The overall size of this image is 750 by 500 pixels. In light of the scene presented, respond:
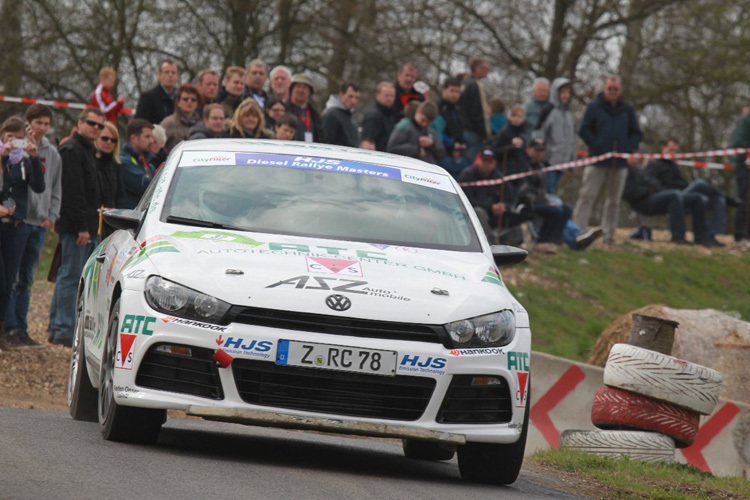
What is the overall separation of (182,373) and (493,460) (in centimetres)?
179

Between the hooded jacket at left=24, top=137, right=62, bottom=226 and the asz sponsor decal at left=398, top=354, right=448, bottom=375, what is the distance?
6.46m

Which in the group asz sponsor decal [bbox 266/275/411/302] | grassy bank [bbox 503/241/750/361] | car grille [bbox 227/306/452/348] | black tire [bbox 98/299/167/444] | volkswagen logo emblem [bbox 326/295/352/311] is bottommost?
grassy bank [bbox 503/241/750/361]

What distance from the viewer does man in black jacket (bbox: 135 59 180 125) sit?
1568 cm

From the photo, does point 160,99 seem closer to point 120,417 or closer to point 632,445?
point 632,445

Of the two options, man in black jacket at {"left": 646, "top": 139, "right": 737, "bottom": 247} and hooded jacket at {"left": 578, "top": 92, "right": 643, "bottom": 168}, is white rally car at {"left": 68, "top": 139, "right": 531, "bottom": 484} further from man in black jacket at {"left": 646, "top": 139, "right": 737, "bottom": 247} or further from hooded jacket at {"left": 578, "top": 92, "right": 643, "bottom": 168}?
man in black jacket at {"left": 646, "top": 139, "right": 737, "bottom": 247}

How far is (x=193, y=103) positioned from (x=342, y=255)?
7467 mm

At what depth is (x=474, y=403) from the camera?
7480mm

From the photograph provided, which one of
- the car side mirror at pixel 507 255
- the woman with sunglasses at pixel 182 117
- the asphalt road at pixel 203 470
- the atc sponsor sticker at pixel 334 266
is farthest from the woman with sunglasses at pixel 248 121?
the atc sponsor sticker at pixel 334 266

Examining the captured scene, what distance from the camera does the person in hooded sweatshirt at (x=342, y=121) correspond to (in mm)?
17547

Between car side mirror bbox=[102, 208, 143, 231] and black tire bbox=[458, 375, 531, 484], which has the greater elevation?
car side mirror bbox=[102, 208, 143, 231]

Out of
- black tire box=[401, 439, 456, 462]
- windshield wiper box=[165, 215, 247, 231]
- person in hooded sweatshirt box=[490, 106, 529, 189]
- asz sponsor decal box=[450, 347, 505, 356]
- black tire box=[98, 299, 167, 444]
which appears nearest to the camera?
asz sponsor decal box=[450, 347, 505, 356]

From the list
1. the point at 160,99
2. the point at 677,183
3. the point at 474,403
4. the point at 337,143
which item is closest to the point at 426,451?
the point at 474,403

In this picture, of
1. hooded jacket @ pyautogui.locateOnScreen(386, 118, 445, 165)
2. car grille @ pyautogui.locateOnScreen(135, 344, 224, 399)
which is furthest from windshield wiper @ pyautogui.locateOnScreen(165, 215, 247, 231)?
hooded jacket @ pyautogui.locateOnScreen(386, 118, 445, 165)

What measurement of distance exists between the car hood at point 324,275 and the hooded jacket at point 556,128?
1460 cm
